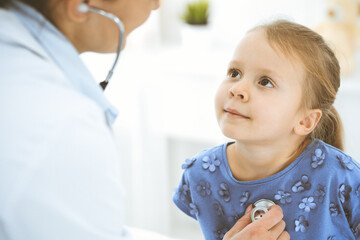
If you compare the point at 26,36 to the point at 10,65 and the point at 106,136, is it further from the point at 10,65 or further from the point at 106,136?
the point at 106,136

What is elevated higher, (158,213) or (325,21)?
(325,21)

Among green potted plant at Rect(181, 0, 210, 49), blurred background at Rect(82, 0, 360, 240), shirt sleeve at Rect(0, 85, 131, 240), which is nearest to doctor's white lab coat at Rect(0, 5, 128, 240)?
shirt sleeve at Rect(0, 85, 131, 240)

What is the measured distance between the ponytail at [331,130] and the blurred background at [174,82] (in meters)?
0.96

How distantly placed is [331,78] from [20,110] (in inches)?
29.1

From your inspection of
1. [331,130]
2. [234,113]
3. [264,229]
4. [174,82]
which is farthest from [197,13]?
[264,229]

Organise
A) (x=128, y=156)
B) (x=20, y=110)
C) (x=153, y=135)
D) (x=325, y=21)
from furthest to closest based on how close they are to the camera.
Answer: (x=128, y=156) → (x=153, y=135) → (x=325, y=21) → (x=20, y=110)

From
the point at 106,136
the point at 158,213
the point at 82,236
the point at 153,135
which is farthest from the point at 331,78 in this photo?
the point at 158,213

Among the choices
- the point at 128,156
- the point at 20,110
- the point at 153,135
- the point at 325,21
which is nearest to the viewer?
the point at 20,110

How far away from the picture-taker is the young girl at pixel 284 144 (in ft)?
3.76

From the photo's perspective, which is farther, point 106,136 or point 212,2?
point 212,2

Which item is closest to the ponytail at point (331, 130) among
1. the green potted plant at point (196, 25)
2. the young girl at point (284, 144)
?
the young girl at point (284, 144)

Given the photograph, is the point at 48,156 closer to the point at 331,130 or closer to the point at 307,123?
the point at 307,123

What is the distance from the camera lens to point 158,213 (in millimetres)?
2830

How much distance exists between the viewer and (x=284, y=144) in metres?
1.24
